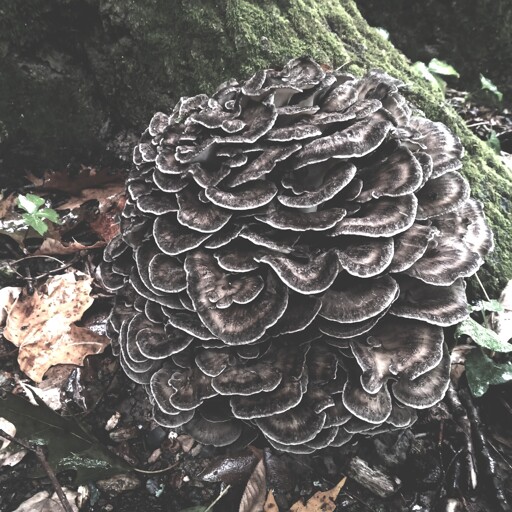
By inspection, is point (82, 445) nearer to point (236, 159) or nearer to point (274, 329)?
point (274, 329)

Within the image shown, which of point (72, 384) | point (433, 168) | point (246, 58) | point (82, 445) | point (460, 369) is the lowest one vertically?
point (72, 384)

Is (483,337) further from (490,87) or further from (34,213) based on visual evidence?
(490,87)

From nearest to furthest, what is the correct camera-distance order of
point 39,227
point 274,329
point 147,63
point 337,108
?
1. point 274,329
2. point 337,108
3. point 39,227
4. point 147,63

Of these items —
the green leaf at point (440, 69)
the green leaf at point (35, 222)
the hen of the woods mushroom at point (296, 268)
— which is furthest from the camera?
the green leaf at point (440, 69)

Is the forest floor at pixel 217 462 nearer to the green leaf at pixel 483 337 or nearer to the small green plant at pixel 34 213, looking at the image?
the green leaf at pixel 483 337

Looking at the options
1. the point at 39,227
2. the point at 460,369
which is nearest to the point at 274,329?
the point at 460,369

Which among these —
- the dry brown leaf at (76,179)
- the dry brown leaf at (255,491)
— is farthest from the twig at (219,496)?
the dry brown leaf at (76,179)

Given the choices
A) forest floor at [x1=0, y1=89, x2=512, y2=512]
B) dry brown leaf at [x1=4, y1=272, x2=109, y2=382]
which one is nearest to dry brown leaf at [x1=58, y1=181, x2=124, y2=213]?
dry brown leaf at [x1=4, y1=272, x2=109, y2=382]
